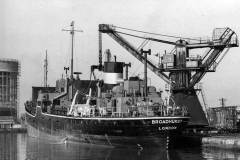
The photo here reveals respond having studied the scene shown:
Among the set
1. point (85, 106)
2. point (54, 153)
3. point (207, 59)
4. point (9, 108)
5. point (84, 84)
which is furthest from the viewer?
point (9, 108)

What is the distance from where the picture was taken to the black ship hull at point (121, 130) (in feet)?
180

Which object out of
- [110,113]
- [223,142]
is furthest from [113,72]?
[223,142]

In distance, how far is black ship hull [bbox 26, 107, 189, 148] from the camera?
180ft

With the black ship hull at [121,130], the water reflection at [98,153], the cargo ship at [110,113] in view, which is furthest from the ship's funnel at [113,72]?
the water reflection at [98,153]

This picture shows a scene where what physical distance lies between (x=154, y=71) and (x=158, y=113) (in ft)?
67.3

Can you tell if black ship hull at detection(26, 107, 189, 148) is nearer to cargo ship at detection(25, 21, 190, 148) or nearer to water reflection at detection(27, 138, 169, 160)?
cargo ship at detection(25, 21, 190, 148)

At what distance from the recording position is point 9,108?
613 ft

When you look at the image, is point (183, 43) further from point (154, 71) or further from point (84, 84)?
point (84, 84)

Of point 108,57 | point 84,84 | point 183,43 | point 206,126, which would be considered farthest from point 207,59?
point 84,84

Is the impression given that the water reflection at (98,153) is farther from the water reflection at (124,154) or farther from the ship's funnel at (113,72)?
the ship's funnel at (113,72)

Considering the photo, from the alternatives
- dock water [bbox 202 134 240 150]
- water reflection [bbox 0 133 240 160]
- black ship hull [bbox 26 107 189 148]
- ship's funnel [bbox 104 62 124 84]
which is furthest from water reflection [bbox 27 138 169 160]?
ship's funnel [bbox 104 62 124 84]

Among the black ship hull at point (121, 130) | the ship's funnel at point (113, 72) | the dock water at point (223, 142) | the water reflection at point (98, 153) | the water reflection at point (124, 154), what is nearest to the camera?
the water reflection at point (124, 154)

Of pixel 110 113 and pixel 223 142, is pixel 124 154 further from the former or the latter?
pixel 223 142

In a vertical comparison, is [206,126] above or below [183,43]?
below
